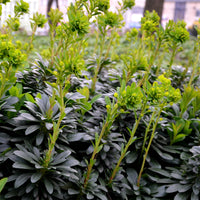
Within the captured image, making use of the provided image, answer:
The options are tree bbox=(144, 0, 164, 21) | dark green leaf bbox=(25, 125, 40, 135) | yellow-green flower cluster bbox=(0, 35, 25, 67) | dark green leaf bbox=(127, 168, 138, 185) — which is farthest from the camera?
tree bbox=(144, 0, 164, 21)

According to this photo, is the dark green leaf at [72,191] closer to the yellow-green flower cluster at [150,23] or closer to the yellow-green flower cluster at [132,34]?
the yellow-green flower cluster at [150,23]

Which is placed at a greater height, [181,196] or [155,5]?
[155,5]

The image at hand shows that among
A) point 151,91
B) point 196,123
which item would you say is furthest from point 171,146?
point 151,91

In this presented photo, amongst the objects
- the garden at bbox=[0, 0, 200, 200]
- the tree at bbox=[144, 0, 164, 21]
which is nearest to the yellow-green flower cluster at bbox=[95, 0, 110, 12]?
the garden at bbox=[0, 0, 200, 200]

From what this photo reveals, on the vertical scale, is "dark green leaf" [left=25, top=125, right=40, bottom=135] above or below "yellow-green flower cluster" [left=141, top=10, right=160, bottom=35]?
below

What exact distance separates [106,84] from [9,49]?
140 cm

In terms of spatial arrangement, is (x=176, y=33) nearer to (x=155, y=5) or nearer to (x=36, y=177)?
(x=36, y=177)

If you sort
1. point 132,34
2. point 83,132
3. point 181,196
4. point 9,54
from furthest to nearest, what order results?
point 132,34 < point 83,132 < point 181,196 < point 9,54

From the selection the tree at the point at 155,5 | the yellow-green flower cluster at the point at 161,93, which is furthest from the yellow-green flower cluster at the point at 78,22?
the tree at the point at 155,5

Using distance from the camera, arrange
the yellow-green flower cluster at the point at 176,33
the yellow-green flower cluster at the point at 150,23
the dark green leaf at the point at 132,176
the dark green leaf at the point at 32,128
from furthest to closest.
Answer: the yellow-green flower cluster at the point at 150,23
the yellow-green flower cluster at the point at 176,33
the dark green leaf at the point at 132,176
the dark green leaf at the point at 32,128

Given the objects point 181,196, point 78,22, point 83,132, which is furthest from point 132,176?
point 78,22

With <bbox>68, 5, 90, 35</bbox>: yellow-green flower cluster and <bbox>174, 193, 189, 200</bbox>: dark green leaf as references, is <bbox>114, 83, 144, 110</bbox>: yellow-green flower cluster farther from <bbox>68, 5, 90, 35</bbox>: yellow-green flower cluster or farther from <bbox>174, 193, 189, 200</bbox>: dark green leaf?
<bbox>174, 193, 189, 200</bbox>: dark green leaf

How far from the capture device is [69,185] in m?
1.79

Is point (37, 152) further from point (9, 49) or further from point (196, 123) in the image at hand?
point (196, 123)
